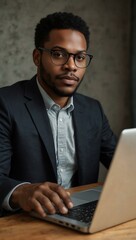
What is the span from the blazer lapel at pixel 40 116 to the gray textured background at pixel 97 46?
2.93ft

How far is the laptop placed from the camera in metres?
0.92

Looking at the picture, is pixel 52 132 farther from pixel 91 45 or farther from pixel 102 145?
pixel 91 45

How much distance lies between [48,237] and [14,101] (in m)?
0.87

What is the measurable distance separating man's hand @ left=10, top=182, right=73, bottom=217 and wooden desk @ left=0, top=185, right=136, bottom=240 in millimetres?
41

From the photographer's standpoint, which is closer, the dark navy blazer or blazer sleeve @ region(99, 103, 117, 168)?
the dark navy blazer

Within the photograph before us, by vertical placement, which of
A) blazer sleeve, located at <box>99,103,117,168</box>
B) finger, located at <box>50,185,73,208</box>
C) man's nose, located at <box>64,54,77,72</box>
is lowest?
blazer sleeve, located at <box>99,103,117,168</box>

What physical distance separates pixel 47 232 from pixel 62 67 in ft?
2.95

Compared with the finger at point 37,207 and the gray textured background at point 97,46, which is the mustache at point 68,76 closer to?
the finger at point 37,207

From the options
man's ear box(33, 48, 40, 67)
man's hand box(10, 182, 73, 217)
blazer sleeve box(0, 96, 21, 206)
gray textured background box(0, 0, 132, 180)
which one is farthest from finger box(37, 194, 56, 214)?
gray textured background box(0, 0, 132, 180)

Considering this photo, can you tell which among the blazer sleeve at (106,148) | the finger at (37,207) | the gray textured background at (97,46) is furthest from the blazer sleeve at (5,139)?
the gray textured background at (97,46)

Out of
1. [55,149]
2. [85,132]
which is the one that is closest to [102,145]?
[85,132]

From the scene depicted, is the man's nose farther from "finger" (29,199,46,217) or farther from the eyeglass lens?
"finger" (29,199,46,217)

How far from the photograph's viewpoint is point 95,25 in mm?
3070

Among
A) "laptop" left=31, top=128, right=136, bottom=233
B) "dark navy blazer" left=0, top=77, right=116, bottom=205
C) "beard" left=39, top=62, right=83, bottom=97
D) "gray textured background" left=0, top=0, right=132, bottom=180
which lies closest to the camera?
"laptop" left=31, top=128, right=136, bottom=233
